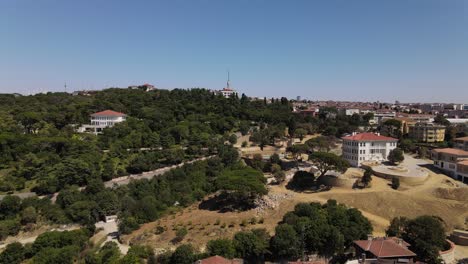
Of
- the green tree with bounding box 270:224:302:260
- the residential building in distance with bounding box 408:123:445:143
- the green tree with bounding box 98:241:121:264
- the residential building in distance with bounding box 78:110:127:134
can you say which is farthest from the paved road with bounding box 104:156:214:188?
the residential building in distance with bounding box 408:123:445:143

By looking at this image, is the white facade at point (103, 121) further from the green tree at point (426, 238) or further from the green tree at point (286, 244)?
the green tree at point (426, 238)

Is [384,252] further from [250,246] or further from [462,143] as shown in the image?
[462,143]

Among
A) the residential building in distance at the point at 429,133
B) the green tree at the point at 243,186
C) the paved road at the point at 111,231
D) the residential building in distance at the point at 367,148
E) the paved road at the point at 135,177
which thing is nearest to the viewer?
the paved road at the point at 111,231

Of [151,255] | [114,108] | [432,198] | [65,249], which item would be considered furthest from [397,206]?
[114,108]

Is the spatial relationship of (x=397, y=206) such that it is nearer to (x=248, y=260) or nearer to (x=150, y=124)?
(x=248, y=260)

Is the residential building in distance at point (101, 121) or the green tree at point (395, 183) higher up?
the residential building in distance at point (101, 121)

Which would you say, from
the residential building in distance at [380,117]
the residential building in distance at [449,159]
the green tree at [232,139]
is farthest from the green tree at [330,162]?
the residential building in distance at [380,117]

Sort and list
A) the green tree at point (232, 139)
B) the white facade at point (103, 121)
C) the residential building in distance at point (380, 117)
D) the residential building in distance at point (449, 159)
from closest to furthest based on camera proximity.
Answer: the residential building in distance at point (449, 159) → the green tree at point (232, 139) → the white facade at point (103, 121) → the residential building in distance at point (380, 117)
